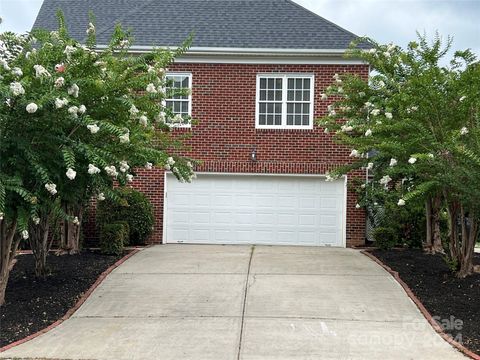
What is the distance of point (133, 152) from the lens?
718 centimetres

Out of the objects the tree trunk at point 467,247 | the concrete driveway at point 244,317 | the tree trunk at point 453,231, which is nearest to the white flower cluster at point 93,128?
the concrete driveway at point 244,317

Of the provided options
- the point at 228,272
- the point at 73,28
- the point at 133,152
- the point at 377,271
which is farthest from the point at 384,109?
the point at 73,28

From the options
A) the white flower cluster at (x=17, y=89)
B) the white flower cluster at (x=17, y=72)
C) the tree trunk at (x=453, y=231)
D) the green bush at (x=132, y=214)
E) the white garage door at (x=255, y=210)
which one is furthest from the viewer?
the white garage door at (x=255, y=210)

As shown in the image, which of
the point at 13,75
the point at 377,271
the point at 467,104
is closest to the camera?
the point at 13,75

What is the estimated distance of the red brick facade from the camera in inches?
552

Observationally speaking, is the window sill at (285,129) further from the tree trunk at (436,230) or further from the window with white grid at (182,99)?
the tree trunk at (436,230)

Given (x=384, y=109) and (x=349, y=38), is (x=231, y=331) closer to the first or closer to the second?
(x=384, y=109)

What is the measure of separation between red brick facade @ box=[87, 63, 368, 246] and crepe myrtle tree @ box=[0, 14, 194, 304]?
6.41m

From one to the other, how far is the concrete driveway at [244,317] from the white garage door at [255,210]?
3.17 meters

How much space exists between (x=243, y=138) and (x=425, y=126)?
6281 millimetres

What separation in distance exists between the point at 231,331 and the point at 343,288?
8.97ft

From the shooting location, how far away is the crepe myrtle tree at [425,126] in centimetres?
764

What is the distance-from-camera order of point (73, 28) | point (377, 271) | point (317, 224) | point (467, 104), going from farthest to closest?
point (73, 28) < point (317, 224) < point (377, 271) < point (467, 104)

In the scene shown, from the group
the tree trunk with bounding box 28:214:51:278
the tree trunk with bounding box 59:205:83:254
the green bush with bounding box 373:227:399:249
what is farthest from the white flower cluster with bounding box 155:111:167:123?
the green bush with bounding box 373:227:399:249
